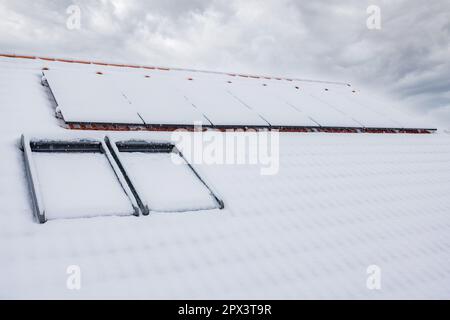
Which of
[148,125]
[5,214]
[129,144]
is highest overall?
[148,125]

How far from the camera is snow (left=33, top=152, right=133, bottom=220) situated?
318 centimetres

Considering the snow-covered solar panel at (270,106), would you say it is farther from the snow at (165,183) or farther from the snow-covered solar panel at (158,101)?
the snow at (165,183)

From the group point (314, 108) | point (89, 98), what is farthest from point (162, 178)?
point (314, 108)

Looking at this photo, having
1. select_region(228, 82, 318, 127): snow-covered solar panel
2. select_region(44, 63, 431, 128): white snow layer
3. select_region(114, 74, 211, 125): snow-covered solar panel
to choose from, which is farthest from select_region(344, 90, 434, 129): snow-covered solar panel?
select_region(114, 74, 211, 125): snow-covered solar panel

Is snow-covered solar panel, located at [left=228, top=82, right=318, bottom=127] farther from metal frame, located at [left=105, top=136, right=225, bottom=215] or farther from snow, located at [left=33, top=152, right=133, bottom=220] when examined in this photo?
snow, located at [left=33, top=152, right=133, bottom=220]

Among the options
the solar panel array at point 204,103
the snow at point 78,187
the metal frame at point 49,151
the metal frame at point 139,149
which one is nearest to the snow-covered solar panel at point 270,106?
the solar panel array at point 204,103

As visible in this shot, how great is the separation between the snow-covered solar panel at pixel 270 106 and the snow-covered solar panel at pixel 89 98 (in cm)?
207

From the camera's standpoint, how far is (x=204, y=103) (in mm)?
5926

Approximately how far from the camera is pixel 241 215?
3.79 meters

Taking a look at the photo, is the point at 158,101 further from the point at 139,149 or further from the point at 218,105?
the point at 139,149
